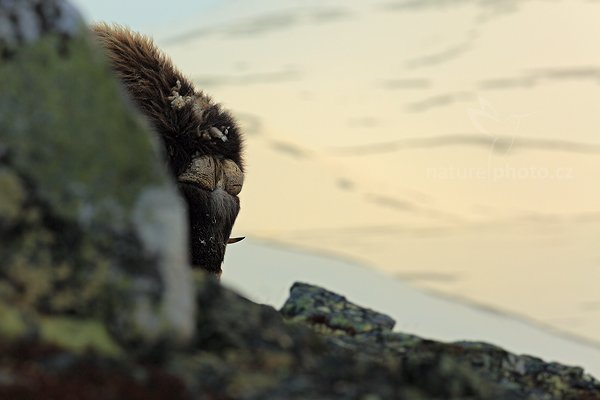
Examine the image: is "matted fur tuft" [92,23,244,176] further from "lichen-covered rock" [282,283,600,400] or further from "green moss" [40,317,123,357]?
"green moss" [40,317,123,357]

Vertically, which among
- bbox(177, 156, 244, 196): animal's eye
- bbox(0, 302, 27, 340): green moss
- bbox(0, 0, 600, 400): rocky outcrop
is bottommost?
bbox(0, 302, 27, 340): green moss

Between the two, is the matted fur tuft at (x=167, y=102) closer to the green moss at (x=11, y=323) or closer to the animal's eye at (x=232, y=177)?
the animal's eye at (x=232, y=177)

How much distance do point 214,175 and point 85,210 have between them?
18.0 ft

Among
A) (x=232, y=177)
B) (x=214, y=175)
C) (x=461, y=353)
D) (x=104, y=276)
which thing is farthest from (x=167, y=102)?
(x=104, y=276)

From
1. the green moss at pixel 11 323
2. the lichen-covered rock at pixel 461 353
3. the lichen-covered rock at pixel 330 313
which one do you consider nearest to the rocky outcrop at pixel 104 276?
the green moss at pixel 11 323

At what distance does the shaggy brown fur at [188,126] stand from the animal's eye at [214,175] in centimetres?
6

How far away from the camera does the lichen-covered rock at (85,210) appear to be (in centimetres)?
543

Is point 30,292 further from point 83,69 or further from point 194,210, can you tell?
point 194,210

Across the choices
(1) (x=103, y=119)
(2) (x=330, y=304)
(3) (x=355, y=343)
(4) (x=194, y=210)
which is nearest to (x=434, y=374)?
(3) (x=355, y=343)

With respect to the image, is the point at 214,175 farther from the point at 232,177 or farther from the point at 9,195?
the point at 9,195

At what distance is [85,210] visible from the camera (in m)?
5.57

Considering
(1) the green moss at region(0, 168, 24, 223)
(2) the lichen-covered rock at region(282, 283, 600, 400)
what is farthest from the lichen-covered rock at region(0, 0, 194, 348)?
(2) the lichen-covered rock at region(282, 283, 600, 400)

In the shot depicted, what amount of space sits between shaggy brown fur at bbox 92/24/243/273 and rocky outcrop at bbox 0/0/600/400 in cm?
474

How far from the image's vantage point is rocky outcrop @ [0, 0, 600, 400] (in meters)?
5.23
